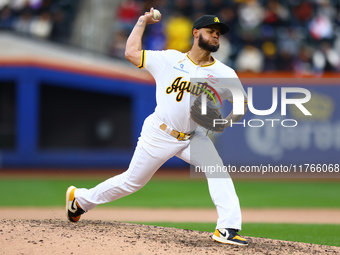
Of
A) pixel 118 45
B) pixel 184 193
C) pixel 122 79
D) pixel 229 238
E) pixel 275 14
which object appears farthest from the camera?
pixel 275 14

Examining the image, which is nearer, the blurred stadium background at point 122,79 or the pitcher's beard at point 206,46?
the pitcher's beard at point 206,46

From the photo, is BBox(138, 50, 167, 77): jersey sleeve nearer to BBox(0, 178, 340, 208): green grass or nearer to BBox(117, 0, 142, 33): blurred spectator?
BBox(0, 178, 340, 208): green grass

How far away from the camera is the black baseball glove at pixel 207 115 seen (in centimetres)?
530

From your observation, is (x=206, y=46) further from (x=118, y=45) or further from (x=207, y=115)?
(x=118, y=45)

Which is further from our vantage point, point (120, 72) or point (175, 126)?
point (120, 72)

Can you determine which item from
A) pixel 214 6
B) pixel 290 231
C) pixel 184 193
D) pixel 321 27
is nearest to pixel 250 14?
pixel 214 6

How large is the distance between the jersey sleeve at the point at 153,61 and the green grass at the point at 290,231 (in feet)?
7.49

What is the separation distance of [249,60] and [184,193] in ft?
13.2

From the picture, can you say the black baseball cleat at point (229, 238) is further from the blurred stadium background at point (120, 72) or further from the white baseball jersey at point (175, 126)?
the blurred stadium background at point (120, 72)

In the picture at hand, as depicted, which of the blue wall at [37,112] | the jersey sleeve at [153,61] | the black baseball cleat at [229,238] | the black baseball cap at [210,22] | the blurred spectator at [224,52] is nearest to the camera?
the black baseball cleat at [229,238]

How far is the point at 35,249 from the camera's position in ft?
15.0

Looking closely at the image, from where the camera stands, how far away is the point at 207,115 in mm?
5469

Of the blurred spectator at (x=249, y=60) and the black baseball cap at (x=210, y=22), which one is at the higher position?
the black baseball cap at (x=210, y=22)

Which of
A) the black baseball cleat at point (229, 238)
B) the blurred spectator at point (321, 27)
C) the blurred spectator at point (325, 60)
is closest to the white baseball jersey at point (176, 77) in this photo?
the black baseball cleat at point (229, 238)
